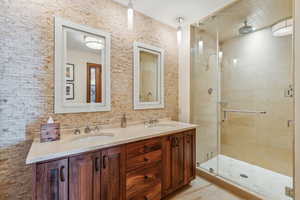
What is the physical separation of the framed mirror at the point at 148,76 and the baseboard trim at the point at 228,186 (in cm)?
128

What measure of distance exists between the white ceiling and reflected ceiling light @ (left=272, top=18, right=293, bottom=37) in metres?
0.91

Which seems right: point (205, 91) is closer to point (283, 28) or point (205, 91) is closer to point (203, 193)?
point (283, 28)

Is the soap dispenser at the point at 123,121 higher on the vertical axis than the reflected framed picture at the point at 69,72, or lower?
lower

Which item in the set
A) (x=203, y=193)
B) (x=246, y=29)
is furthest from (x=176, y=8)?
(x=203, y=193)

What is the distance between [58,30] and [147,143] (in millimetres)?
1498

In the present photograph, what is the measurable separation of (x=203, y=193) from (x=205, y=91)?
5.35ft

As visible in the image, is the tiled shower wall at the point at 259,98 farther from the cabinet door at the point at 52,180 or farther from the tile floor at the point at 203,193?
the cabinet door at the point at 52,180

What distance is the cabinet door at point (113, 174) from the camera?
1.26 metres

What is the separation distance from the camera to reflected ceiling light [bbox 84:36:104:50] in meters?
1.72

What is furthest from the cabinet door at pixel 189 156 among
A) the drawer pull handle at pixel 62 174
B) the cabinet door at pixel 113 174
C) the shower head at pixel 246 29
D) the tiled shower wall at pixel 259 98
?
the shower head at pixel 246 29

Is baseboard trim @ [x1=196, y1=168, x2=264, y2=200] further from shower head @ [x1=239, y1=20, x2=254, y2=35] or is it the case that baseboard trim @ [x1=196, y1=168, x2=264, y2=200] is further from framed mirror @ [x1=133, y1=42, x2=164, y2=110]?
shower head @ [x1=239, y1=20, x2=254, y2=35]

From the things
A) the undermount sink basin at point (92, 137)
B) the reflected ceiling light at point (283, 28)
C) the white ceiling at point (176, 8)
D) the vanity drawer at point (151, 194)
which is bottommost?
the vanity drawer at point (151, 194)

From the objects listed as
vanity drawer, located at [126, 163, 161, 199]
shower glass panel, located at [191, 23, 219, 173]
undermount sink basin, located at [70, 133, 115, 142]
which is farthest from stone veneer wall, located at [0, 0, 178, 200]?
shower glass panel, located at [191, 23, 219, 173]

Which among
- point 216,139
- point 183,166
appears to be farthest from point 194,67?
point 183,166
